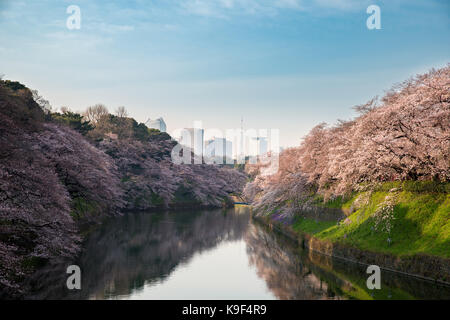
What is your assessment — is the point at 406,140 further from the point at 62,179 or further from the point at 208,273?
the point at 62,179

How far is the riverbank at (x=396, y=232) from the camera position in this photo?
20.8m

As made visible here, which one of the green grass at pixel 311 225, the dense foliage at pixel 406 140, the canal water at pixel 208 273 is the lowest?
the canal water at pixel 208 273

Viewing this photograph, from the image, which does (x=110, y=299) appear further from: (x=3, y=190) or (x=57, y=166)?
(x=57, y=166)

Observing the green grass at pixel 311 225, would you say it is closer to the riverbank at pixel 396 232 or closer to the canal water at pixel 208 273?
the riverbank at pixel 396 232

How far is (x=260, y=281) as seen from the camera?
80.7 feet

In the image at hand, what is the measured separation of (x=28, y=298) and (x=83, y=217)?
2683cm

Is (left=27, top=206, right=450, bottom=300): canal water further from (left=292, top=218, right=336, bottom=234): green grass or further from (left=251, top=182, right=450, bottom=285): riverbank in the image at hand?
(left=292, top=218, right=336, bottom=234): green grass

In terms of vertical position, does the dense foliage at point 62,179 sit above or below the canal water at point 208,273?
above

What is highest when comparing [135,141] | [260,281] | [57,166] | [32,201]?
[135,141]

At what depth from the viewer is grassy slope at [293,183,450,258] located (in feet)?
70.7

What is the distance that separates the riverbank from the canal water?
887 millimetres

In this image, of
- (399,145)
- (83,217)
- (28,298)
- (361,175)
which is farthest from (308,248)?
(83,217)

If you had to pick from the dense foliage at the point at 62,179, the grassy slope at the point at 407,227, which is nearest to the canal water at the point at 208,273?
the grassy slope at the point at 407,227

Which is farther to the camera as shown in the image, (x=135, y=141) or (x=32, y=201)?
(x=135, y=141)
